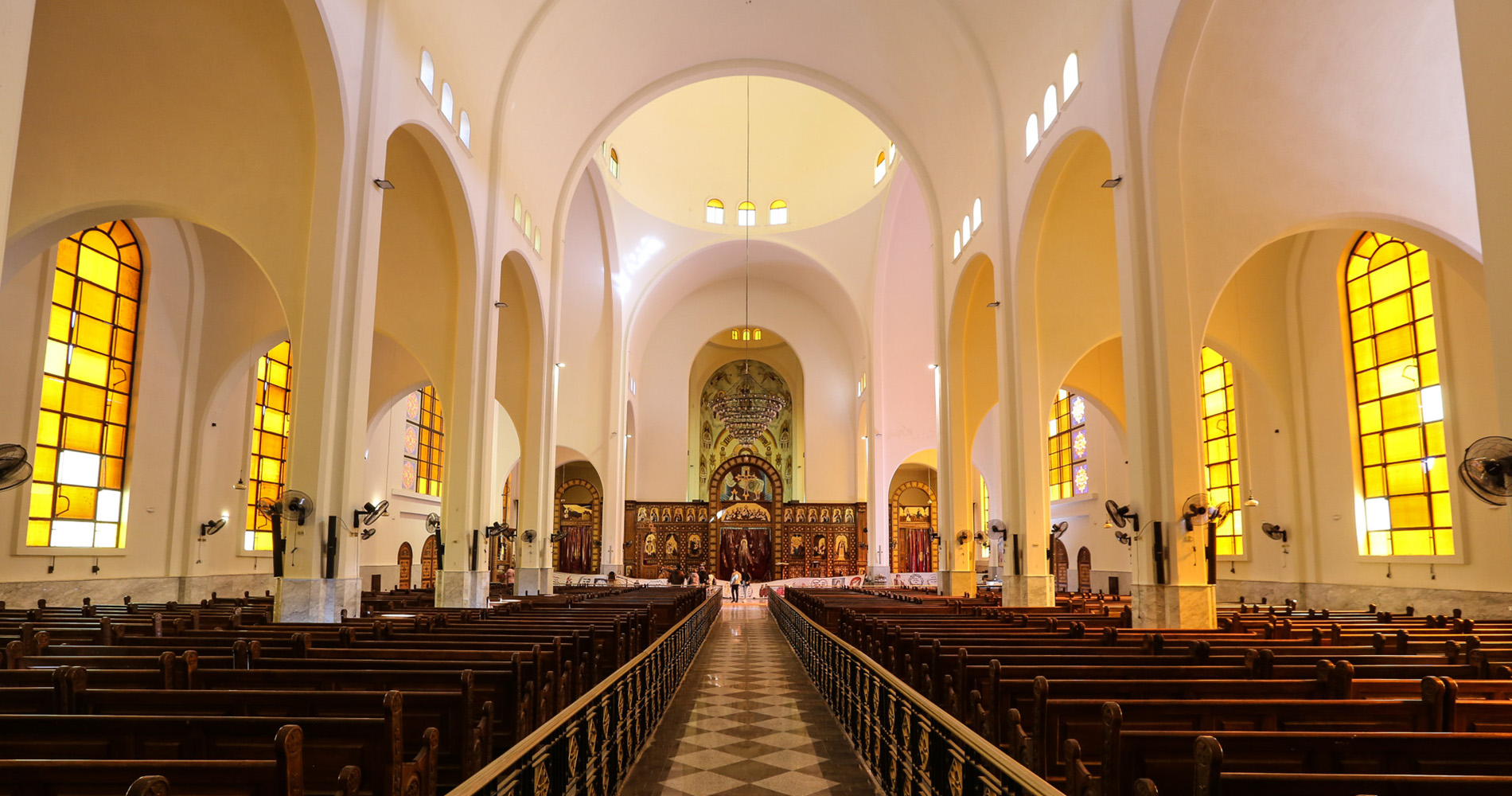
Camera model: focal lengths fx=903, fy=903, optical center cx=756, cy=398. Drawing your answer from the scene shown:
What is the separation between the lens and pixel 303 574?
916 centimetres

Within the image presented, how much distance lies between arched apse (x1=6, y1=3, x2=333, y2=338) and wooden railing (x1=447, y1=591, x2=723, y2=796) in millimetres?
5863

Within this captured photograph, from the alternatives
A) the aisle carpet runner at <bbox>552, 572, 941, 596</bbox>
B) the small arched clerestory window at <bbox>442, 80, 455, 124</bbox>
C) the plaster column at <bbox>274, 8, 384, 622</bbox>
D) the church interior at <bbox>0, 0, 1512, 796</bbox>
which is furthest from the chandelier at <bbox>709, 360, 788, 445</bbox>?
the plaster column at <bbox>274, 8, 384, 622</bbox>

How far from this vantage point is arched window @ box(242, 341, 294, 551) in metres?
16.8

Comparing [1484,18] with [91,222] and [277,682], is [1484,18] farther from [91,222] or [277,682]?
[91,222]

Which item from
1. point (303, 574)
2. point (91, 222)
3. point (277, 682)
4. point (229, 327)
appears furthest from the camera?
point (229, 327)

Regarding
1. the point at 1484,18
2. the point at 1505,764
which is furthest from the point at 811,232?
the point at 1505,764

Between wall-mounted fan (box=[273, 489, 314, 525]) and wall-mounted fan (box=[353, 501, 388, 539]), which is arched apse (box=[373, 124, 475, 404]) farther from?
wall-mounted fan (box=[273, 489, 314, 525])

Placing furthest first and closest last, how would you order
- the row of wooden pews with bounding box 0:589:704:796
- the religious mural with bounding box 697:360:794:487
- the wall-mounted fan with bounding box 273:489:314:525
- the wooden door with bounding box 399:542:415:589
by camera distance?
→ the religious mural with bounding box 697:360:794:487, the wooden door with bounding box 399:542:415:589, the wall-mounted fan with bounding box 273:489:314:525, the row of wooden pews with bounding box 0:589:704:796

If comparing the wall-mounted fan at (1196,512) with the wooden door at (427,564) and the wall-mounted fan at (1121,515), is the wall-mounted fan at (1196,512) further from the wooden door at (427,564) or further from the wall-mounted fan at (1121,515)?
the wooden door at (427,564)

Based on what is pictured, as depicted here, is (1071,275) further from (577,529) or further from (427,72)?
(577,529)

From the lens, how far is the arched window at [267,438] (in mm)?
16781

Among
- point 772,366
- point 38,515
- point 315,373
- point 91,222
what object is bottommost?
point 38,515

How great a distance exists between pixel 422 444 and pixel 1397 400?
2114 cm

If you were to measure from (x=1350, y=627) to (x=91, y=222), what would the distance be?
1409 centimetres
